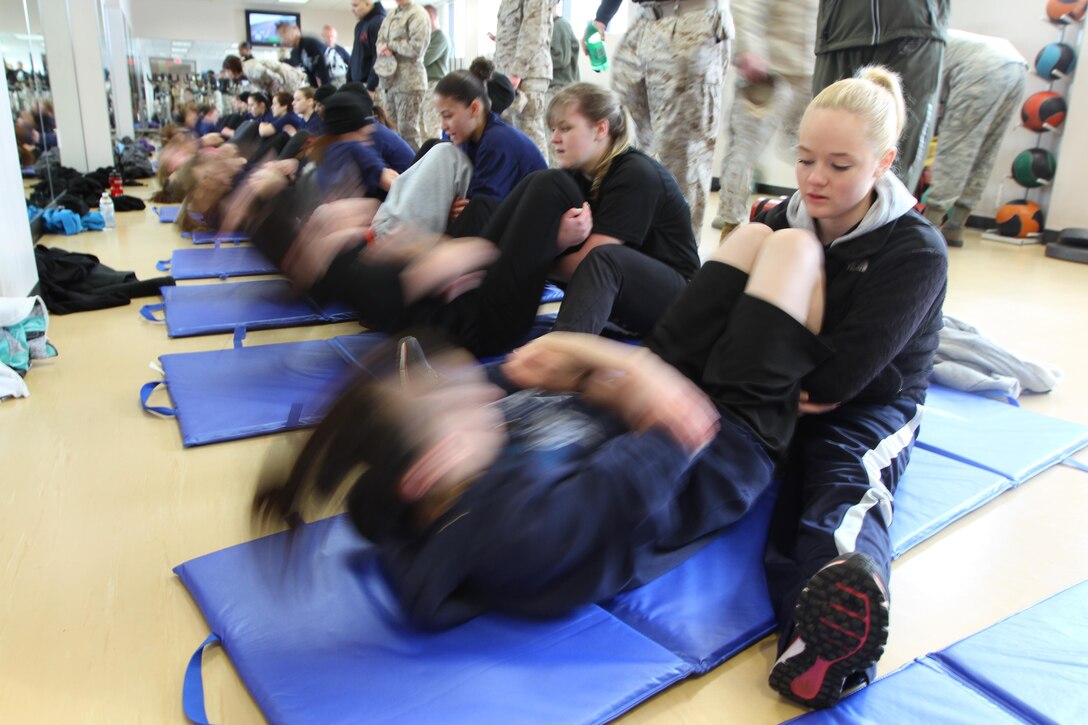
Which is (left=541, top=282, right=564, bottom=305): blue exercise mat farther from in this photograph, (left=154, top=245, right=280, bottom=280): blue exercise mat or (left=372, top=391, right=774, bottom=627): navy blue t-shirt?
(left=372, top=391, right=774, bottom=627): navy blue t-shirt

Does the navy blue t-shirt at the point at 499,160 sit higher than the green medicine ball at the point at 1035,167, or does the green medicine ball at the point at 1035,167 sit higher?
the navy blue t-shirt at the point at 499,160

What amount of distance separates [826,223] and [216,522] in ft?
5.08

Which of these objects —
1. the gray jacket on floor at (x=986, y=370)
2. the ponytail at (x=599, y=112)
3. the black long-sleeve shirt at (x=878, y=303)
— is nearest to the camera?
the black long-sleeve shirt at (x=878, y=303)

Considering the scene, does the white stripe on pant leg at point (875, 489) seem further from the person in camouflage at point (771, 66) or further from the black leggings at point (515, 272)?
the person in camouflage at point (771, 66)

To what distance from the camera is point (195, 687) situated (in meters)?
1.23

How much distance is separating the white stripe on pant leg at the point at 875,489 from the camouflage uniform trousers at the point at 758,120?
3.81ft

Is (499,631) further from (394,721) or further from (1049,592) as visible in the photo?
(1049,592)

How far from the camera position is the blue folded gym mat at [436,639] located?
3.82 feet

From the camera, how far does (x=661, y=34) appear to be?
3400 millimetres

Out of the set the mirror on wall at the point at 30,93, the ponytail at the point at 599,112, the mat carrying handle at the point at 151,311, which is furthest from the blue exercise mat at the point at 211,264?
the ponytail at the point at 599,112

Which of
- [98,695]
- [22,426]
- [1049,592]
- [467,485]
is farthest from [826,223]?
[22,426]

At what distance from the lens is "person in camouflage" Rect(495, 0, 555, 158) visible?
5.24 m

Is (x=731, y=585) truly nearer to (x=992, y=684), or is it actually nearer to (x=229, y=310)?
(x=992, y=684)

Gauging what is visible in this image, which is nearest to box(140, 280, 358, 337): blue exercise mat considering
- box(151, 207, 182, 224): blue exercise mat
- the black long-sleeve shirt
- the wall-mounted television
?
the black long-sleeve shirt
